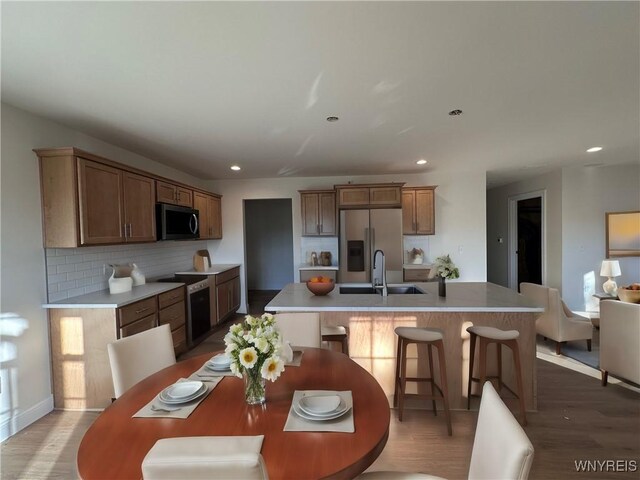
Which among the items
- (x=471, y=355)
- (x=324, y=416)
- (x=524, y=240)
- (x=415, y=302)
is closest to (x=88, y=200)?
(x=324, y=416)

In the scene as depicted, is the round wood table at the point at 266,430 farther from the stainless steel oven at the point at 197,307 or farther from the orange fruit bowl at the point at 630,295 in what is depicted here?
the orange fruit bowl at the point at 630,295

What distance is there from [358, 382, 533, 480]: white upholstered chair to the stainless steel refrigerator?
358 centimetres

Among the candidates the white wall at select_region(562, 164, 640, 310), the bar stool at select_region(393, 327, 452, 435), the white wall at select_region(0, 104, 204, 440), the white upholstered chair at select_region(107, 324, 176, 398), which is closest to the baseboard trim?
the white wall at select_region(0, 104, 204, 440)

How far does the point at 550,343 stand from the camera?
13.0 feet

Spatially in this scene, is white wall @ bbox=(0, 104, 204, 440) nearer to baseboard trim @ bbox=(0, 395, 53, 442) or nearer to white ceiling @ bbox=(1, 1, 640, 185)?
baseboard trim @ bbox=(0, 395, 53, 442)

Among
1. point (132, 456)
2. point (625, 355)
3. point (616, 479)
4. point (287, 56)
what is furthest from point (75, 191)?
point (625, 355)

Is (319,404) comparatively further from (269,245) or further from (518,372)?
(269,245)

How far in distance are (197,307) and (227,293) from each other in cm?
96

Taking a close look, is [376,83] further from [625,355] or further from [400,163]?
[625,355]

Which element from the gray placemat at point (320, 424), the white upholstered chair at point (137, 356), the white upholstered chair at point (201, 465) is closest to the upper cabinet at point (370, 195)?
the white upholstered chair at point (137, 356)

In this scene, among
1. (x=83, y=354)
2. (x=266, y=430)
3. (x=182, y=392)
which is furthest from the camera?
(x=83, y=354)

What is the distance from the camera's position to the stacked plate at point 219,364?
5.20ft

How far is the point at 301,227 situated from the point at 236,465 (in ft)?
15.9

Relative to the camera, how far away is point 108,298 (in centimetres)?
277
